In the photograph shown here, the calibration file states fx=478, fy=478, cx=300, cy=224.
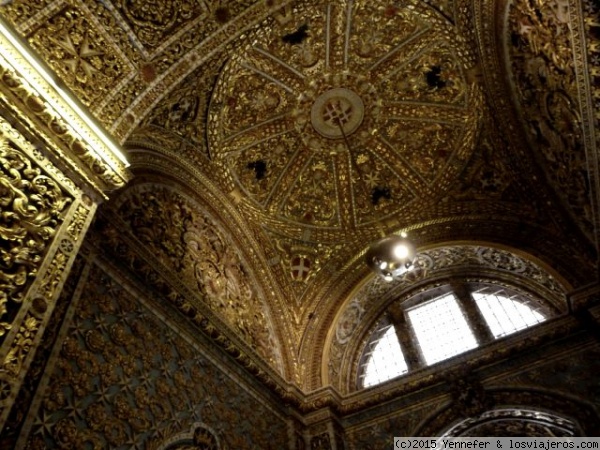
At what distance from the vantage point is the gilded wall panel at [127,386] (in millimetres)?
4523

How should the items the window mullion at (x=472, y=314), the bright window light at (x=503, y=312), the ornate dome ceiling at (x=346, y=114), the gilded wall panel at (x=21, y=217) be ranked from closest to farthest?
the gilded wall panel at (x=21, y=217), the ornate dome ceiling at (x=346, y=114), the bright window light at (x=503, y=312), the window mullion at (x=472, y=314)

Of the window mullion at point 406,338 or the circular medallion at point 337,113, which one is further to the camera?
the window mullion at point 406,338

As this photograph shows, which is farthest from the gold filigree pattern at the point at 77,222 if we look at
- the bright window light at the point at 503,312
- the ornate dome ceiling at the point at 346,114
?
the bright window light at the point at 503,312

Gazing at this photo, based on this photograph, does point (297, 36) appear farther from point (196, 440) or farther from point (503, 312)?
point (196, 440)

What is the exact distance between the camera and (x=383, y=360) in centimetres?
930

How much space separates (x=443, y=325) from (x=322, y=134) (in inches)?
170

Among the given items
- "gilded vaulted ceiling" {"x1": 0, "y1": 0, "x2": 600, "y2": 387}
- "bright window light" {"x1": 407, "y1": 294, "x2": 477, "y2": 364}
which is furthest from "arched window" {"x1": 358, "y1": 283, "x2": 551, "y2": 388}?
"gilded vaulted ceiling" {"x1": 0, "y1": 0, "x2": 600, "y2": 387}

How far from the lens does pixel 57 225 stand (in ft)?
13.8

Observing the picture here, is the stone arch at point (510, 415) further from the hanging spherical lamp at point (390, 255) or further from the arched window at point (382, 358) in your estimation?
the hanging spherical lamp at point (390, 255)

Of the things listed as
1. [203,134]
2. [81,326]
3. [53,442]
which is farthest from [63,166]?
[203,134]

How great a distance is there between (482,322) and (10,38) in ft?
26.7

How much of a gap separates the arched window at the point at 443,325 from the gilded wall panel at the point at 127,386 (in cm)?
313

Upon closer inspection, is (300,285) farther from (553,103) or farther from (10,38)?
(10,38)

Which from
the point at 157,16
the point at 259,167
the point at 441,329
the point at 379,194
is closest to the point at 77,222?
the point at 157,16
